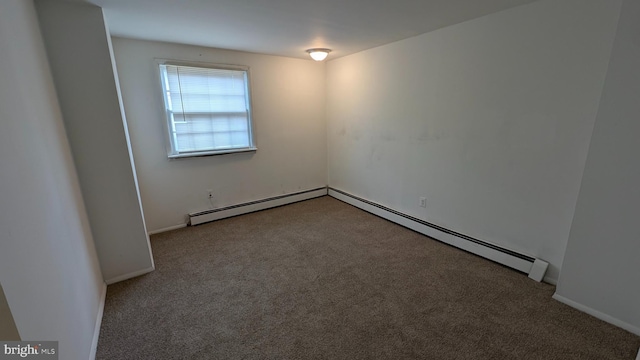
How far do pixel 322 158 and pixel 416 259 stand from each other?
8.09 ft

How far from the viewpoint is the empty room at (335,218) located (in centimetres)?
158

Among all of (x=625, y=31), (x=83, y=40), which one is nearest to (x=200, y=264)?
(x=83, y=40)

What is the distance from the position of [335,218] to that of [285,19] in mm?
2429

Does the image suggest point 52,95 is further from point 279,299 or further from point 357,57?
point 357,57

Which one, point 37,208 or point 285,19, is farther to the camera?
point 285,19

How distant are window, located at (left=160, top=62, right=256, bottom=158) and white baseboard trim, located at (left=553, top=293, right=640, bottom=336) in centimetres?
362

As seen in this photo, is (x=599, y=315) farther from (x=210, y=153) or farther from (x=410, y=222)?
(x=210, y=153)

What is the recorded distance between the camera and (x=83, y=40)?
1.97 metres

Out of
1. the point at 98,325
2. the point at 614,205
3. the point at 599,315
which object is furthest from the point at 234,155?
the point at 599,315

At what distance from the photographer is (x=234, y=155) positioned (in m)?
3.77

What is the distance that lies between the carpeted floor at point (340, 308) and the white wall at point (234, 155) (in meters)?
0.75
